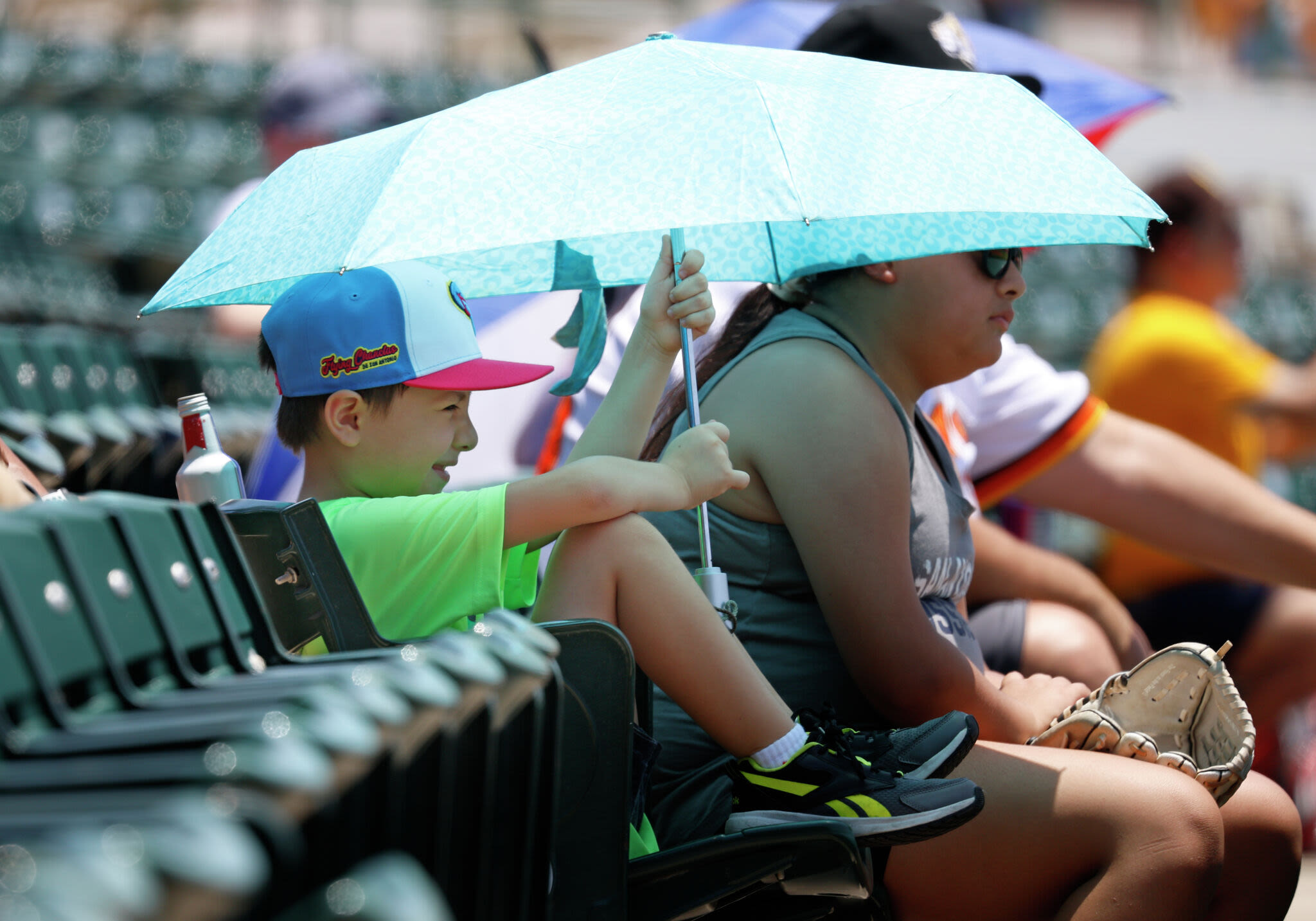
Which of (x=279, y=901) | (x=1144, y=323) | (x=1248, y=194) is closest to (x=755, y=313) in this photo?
(x=279, y=901)

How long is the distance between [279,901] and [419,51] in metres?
13.9

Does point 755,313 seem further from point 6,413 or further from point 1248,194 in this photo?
point 1248,194

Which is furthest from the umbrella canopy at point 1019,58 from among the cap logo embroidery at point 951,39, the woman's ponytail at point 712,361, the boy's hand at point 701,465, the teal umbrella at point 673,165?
the boy's hand at point 701,465

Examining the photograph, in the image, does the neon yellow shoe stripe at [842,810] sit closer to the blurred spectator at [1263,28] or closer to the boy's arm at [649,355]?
the boy's arm at [649,355]

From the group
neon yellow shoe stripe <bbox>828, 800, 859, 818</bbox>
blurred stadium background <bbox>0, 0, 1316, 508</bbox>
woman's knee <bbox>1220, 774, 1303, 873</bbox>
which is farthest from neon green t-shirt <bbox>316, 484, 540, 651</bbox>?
blurred stadium background <bbox>0, 0, 1316, 508</bbox>

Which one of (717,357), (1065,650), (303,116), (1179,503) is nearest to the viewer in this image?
(717,357)

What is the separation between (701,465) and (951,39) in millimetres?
1237

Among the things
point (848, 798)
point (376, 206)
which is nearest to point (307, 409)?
point (376, 206)

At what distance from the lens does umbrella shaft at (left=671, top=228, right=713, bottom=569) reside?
2109 millimetres

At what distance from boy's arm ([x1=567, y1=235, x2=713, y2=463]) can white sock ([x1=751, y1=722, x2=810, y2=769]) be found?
512 mm

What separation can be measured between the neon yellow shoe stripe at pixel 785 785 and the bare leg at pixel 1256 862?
760mm

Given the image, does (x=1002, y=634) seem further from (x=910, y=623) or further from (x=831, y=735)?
(x=831, y=735)

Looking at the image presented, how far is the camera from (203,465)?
2.04 metres

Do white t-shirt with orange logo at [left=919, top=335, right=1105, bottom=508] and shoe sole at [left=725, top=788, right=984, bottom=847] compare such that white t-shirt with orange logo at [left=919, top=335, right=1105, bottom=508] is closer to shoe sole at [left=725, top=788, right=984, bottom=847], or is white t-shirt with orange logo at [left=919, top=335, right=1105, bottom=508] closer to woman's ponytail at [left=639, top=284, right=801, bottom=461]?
woman's ponytail at [left=639, top=284, right=801, bottom=461]
